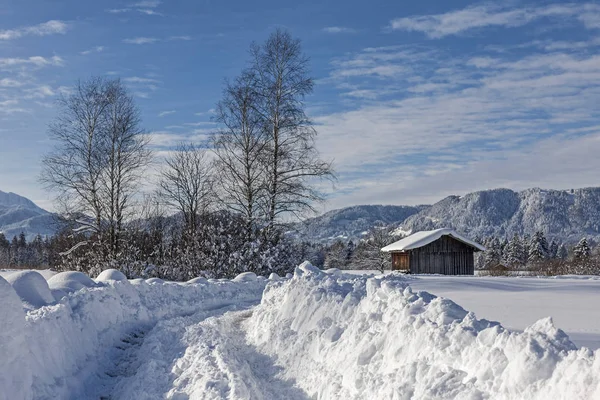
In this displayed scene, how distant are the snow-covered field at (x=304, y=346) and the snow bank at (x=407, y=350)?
0.04 ft

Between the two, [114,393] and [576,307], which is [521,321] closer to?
[576,307]

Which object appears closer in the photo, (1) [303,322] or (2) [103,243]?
(1) [303,322]

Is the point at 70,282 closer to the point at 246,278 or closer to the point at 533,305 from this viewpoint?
the point at 246,278

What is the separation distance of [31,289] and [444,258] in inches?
1093

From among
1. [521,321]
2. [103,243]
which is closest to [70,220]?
[103,243]

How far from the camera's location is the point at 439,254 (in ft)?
111

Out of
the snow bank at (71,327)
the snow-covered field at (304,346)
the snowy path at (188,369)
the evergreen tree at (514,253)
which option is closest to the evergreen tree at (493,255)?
the evergreen tree at (514,253)

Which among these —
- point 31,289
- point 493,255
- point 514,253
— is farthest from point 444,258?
point 493,255

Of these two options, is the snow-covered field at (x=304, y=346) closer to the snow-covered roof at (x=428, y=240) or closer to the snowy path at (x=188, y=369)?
the snowy path at (x=188, y=369)

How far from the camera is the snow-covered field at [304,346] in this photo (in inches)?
193

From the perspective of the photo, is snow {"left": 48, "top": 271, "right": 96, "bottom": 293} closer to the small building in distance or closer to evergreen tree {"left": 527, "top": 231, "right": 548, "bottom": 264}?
the small building in distance

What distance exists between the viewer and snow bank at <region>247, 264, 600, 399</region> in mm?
4535

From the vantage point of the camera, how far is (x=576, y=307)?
10984mm

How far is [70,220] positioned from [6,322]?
18.4 metres
